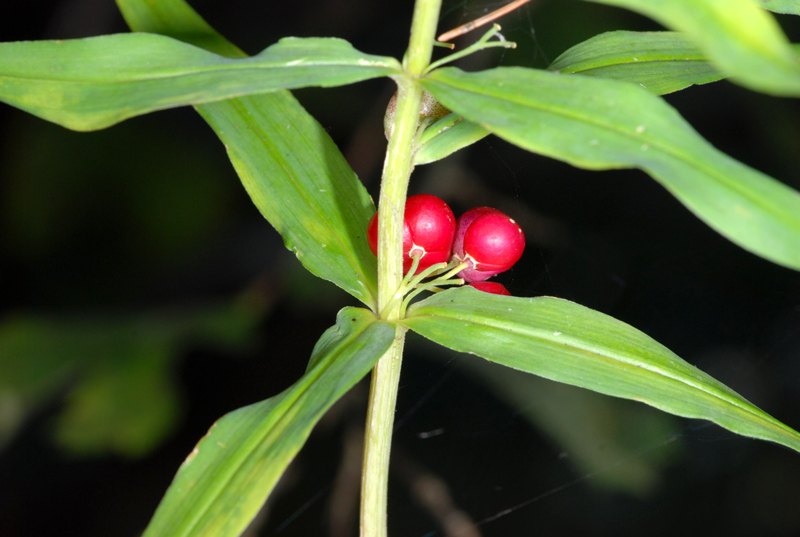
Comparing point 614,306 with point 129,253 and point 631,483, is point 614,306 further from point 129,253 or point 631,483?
point 129,253

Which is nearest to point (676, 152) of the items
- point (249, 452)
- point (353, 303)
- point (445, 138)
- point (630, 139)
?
point (630, 139)

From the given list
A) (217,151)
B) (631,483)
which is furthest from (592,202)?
(217,151)

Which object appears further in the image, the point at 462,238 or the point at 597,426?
the point at 597,426

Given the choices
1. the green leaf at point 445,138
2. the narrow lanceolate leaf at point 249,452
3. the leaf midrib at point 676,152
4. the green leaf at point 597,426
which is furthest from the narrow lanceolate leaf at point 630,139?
the green leaf at point 597,426

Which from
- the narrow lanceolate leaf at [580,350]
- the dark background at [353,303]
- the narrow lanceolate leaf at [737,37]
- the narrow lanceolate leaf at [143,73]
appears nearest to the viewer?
the narrow lanceolate leaf at [737,37]

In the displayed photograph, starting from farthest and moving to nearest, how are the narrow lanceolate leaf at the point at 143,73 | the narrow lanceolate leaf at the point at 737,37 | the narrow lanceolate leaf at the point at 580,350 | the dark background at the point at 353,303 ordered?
the dark background at the point at 353,303
the narrow lanceolate leaf at the point at 580,350
the narrow lanceolate leaf at the point at 143,73
the narrow lanceolate leaf at the point at 737,37

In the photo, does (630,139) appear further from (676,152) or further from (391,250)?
(391,250)

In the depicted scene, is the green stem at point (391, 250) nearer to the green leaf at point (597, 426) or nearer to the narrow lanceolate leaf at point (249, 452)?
the narrow lanceolate leaf at point (249, 452)
